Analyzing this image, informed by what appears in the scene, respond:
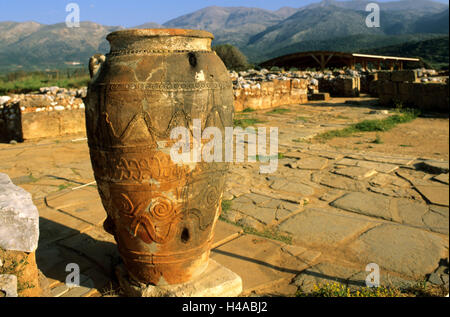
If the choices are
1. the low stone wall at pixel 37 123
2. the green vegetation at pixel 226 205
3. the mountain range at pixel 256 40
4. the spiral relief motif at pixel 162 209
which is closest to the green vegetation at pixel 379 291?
the spiral relief motif at pixel 162 209

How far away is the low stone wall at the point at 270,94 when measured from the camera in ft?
37.9

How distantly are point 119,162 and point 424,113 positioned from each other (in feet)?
35.9

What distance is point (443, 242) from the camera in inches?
117

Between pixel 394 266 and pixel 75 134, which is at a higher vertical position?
pixel 75 134

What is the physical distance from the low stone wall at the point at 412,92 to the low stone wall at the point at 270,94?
2951 mm

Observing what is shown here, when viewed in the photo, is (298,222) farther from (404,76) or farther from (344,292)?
(404,76)

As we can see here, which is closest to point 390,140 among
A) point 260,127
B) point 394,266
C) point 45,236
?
point 260,127

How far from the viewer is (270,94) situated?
12.5 meters

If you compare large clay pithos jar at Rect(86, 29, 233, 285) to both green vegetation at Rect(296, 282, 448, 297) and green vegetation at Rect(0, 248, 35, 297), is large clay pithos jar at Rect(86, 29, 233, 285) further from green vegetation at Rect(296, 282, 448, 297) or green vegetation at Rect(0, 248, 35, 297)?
green vegetation at Rect(296, 282, 448, 297)

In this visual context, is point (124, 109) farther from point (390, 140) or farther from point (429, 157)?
point (390, 140)

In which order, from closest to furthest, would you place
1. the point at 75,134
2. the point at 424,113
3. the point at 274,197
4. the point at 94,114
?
the point at 94,114 → the point at 274,197 → the point at 75,134 → the point at 424,113

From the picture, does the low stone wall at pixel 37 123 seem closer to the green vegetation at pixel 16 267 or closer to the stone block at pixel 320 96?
the green vegetation at pixel 16 267

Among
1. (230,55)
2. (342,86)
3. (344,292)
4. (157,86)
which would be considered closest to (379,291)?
(344,292)

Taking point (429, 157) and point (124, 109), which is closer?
point (124, 109)
